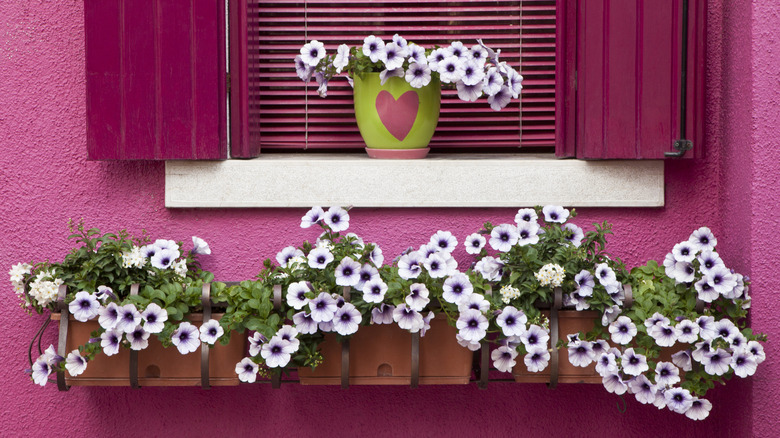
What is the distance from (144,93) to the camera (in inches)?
86.8

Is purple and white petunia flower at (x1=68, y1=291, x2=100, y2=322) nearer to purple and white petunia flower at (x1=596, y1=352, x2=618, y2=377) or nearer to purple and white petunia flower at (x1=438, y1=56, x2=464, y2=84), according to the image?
purple and white petunia flower at (x1=438, y1=56, x2=464, y2=84)

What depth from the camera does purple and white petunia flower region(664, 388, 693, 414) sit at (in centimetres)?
202

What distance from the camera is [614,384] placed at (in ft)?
6.70

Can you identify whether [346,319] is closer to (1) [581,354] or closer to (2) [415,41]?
(1) [581,354]

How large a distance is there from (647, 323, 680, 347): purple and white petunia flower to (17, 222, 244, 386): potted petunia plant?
1139mm

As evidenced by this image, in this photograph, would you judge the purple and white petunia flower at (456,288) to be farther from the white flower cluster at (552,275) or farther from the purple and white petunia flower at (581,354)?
the purple and white petunia flower at (581,354)

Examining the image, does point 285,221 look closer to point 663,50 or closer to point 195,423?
point 195,423

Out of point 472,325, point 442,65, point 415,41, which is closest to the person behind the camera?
point 472,325

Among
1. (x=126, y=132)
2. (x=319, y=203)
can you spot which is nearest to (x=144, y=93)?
(x=126, y=132)

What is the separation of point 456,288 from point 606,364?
46 cm

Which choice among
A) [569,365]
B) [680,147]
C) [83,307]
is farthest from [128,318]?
[680,147]

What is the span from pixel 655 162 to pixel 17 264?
1.94m

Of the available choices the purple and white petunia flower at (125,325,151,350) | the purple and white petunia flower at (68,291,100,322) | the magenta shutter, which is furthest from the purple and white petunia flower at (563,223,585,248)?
the purple and white petunia flower at (68,291,100,322)

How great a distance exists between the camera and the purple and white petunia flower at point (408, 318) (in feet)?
6.53
